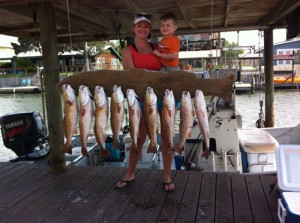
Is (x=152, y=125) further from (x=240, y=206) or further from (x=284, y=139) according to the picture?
(x=284, y=139)

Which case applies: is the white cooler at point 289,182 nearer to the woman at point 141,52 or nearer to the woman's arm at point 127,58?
the woman at point 141,52

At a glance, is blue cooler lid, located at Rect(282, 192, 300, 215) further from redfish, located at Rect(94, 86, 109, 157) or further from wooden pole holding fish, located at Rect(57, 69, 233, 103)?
redfish, located at Rect(94, 86, 109, 157)

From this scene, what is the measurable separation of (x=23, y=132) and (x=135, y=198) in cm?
322

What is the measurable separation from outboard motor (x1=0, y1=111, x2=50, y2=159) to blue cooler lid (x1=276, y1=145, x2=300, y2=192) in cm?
437

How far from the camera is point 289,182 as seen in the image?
2.32 m

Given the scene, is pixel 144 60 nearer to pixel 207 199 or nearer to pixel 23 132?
pixel 207 199

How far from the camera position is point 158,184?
351 centimetres

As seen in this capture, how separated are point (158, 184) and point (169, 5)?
233 cm

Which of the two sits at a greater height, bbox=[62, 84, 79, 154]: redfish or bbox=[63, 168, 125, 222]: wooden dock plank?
bbox=[62, 84, 79, 154]: redfish

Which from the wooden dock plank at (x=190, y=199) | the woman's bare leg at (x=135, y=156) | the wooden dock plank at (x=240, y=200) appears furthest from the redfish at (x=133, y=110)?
the wooden dock plank at (x=240, y=200)

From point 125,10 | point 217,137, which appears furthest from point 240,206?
point 125,10

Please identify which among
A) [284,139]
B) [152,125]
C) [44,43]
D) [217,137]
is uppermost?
[44,43]

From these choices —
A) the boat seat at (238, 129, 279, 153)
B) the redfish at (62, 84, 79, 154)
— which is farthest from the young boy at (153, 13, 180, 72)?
the boat seat at (238, 129, 279, 153)

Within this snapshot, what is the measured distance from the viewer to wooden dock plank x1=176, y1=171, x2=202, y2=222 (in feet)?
9.09
